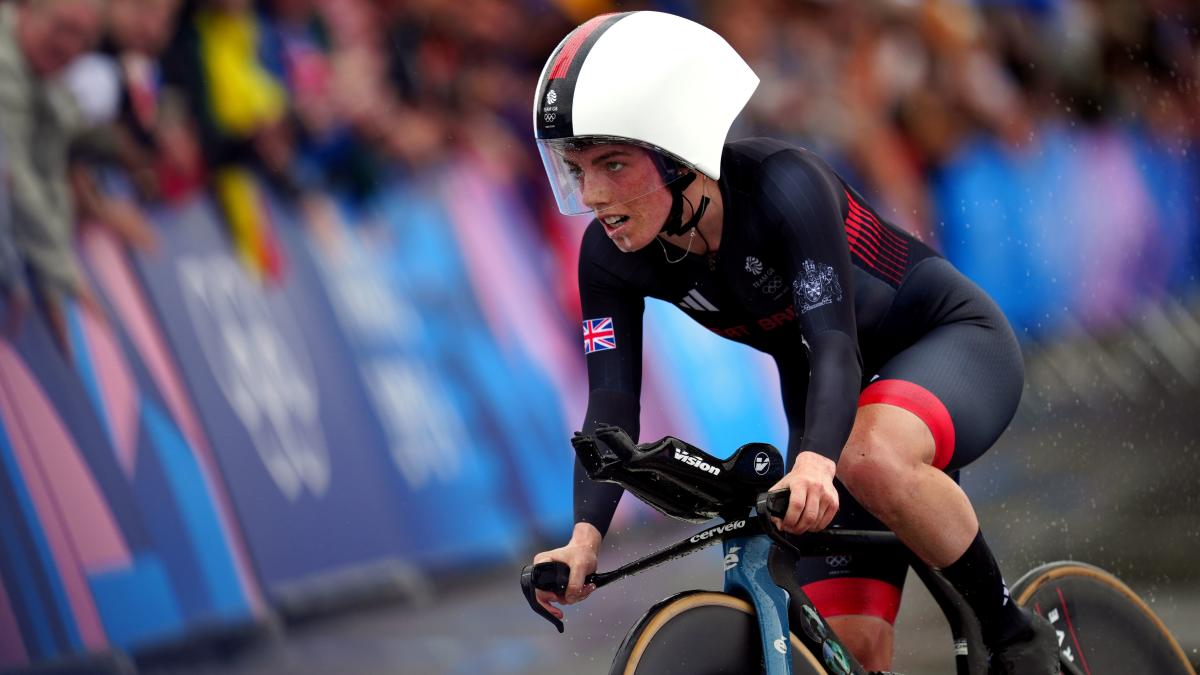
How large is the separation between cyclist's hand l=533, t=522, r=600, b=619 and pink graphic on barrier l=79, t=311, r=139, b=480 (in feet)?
10.2

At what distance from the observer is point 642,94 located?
2777 millimetres

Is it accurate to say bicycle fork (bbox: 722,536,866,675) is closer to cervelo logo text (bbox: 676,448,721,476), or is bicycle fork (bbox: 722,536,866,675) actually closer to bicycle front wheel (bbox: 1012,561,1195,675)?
cervelo logo text (bbox: 676,448,721,476)

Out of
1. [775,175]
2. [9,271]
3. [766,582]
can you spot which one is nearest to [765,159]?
[775,175]

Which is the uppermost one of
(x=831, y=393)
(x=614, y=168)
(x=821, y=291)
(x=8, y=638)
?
(x=614, y=168)

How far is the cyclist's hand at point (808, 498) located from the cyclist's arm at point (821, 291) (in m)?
0.07

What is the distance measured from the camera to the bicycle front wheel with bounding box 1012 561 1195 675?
346cm

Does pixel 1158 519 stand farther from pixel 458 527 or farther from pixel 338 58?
pixel 338 58

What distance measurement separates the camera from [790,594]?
277 cm

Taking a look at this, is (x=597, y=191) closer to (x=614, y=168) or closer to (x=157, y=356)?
(x=614, y=168)

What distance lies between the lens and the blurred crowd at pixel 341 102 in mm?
5648

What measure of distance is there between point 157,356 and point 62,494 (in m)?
0.61

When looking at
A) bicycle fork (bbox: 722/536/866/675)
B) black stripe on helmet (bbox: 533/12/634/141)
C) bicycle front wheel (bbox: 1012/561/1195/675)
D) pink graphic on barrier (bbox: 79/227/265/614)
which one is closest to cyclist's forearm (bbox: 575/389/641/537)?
bicycle fork (bbox: 722/536/866/675)

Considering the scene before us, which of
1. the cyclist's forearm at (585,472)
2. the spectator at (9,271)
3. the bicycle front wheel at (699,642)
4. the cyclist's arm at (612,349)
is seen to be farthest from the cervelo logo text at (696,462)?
the spectator at (9,271)

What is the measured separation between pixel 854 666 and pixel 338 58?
13.7ft
